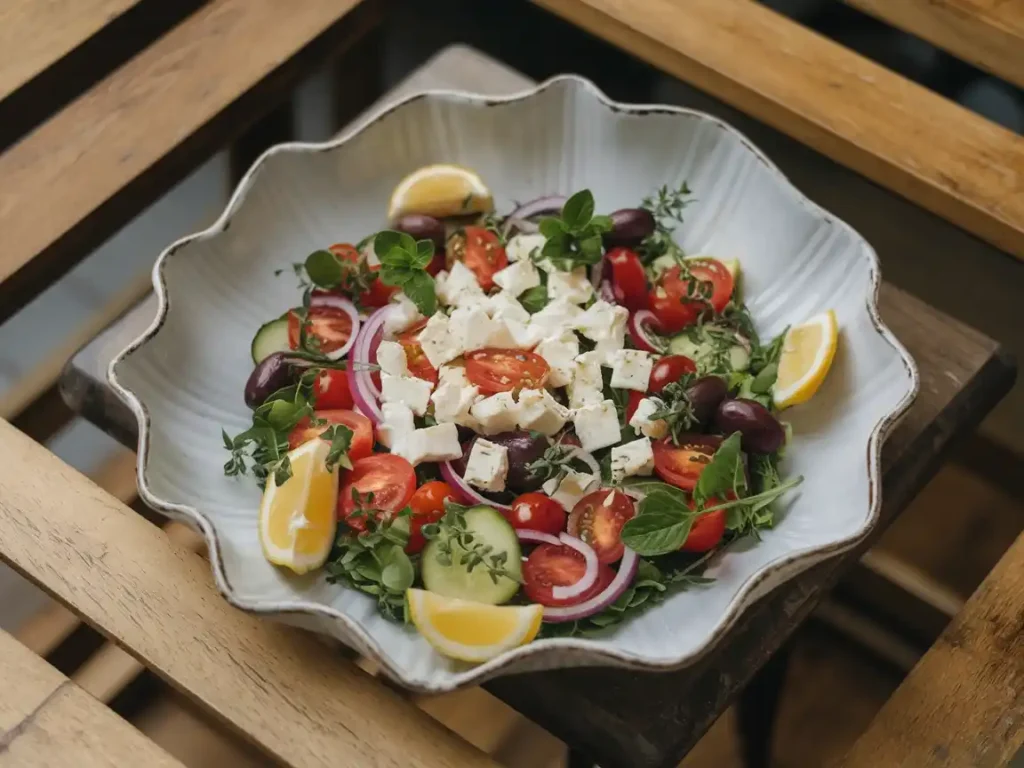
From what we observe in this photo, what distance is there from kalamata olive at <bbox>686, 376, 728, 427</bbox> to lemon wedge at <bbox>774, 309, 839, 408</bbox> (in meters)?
0.07

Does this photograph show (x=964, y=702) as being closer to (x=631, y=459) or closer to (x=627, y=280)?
(x=631, y=459)

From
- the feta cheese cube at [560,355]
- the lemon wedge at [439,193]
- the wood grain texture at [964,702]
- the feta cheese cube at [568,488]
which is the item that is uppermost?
the lemon wedge at [439,193]

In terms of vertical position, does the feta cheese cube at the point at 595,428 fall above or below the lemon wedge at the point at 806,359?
below

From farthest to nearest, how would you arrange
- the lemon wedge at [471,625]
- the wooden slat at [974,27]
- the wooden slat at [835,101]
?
the wooden slat at [974,27], the wooden slat at [835,101], the lemon wedge at [471,625]

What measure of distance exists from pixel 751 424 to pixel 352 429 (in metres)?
0.36

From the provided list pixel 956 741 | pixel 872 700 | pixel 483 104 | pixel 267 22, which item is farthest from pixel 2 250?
pixel 872 700

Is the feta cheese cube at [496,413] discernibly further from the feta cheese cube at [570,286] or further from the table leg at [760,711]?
the table leg at [760,711]

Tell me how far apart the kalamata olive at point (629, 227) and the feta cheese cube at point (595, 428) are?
22 centimetres

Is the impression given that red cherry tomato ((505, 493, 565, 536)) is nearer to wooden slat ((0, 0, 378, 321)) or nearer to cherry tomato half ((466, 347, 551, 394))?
cherry tomato half ((466, 347, 551, 394))

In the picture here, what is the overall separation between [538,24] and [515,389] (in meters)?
1.31

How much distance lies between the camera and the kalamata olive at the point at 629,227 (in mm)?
1125

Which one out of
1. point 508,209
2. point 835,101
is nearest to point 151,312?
point 508,209

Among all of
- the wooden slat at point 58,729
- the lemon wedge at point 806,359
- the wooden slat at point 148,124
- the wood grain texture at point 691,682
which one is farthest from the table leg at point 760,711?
the wooden slat at point 148,124

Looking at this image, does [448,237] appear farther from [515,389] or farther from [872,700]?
[872,700]
